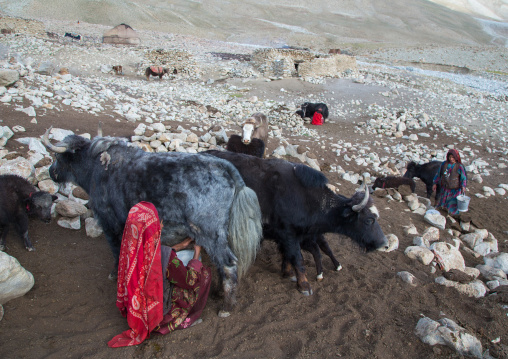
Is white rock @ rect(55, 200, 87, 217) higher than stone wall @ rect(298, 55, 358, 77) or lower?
lower

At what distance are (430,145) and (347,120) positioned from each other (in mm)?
3067

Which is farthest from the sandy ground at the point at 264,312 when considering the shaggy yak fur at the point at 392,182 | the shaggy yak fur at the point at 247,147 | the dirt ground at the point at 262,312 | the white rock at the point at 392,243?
the shaggy yak fur at the point at 392,182

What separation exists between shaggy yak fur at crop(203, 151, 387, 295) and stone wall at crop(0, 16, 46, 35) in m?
22.5

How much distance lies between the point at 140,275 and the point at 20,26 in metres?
25.5

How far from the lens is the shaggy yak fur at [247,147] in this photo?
678cm

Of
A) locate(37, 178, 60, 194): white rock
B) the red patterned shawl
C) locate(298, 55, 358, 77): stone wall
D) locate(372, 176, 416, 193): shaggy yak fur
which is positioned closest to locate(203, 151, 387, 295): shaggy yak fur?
the red patterned shawl

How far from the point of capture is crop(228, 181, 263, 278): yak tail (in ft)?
10.9

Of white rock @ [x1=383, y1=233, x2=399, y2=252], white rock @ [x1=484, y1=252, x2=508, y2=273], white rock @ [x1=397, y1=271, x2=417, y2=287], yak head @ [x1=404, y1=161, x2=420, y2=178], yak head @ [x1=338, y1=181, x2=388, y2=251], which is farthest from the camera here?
yak head @ [x1=404, y1=161, x2=420, y2=178]

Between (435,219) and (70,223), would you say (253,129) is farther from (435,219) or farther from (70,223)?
(70,223)

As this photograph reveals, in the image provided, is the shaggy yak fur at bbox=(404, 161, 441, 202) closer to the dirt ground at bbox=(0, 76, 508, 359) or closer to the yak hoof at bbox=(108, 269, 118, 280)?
the dirt ground at bbox=(0, 76, 508, 359)

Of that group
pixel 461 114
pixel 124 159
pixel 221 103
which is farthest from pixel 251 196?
pixel 461 114

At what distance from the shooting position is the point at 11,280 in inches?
120

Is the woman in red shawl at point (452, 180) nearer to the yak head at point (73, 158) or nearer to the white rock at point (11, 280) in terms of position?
the yak head at point (73, 158)

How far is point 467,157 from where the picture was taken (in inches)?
393
